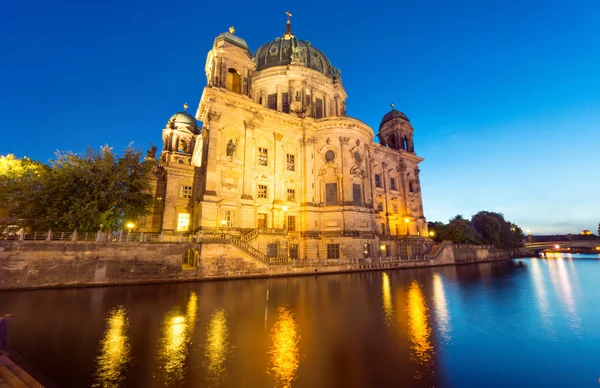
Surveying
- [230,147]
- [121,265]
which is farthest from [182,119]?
[121,265]

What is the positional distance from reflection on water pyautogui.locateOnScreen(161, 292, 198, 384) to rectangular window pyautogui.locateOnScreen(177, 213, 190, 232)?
21054 mm

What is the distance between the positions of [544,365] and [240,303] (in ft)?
38.8

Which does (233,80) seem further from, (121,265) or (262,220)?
(121,265)

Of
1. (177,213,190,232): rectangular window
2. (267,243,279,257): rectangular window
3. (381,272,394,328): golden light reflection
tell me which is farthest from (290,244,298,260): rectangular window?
(381,272,394,328): golden light reflection

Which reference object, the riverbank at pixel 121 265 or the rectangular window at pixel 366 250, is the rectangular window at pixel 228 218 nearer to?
the riverbank at pixel 121 265

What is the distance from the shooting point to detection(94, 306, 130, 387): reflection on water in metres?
6.00

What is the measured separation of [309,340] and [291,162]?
1163 inches

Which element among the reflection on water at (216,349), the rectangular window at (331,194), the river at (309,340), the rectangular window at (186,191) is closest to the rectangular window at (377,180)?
the rectangular window at (331,194)

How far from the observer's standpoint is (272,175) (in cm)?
3441

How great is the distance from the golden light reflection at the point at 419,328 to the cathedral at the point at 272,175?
15.1 metres

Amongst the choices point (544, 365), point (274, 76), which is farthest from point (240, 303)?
point (274, 76)

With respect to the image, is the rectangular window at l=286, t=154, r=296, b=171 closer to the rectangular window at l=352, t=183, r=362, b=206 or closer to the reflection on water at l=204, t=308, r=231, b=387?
the rectangular window at l=352, t=183, r=362, b=206

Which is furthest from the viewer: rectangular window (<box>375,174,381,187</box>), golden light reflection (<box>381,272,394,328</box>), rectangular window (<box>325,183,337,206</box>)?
rectangular window (<box>375,174,381,187</box>)

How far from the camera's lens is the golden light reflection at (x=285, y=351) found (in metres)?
6.09
